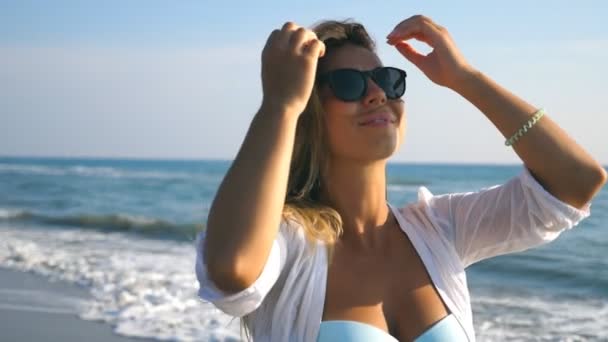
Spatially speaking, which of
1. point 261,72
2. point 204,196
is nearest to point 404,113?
point 261,72

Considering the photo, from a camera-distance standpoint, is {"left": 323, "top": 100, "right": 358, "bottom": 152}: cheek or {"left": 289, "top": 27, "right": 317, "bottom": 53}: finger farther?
{"left": 323, "top": 100, "right": 358, "bottom": 152}: cheek

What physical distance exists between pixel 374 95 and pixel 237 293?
2.59 ft

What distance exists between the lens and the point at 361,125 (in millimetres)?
2457

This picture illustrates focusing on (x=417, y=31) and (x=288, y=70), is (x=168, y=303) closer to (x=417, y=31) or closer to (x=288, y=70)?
(x=417, y=31)

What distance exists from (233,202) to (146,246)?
1150 centimetres

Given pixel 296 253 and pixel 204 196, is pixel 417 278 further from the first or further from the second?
pixel 204 196

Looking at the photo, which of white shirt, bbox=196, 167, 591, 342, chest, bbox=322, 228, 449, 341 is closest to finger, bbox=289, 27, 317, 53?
white shirt, bbox=196, 167, 591, 342

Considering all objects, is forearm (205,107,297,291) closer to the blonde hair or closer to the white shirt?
the white shirt

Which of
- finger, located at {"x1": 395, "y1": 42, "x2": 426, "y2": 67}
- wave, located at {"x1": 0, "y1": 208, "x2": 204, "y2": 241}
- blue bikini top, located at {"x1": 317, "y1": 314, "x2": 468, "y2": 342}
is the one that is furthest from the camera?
wave, located at {"x1": 0, "y1": 208, "x2": 204, "y2": 241}

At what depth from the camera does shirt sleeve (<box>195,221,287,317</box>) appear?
6.53 ft

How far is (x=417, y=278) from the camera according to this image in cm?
246

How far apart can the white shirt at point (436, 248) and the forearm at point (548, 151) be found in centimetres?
4

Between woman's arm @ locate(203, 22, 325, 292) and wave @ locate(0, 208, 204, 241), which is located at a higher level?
woman's arm @ locate(203, 22, 325, 292)

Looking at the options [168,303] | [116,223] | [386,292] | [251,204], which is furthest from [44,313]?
[116,223]
